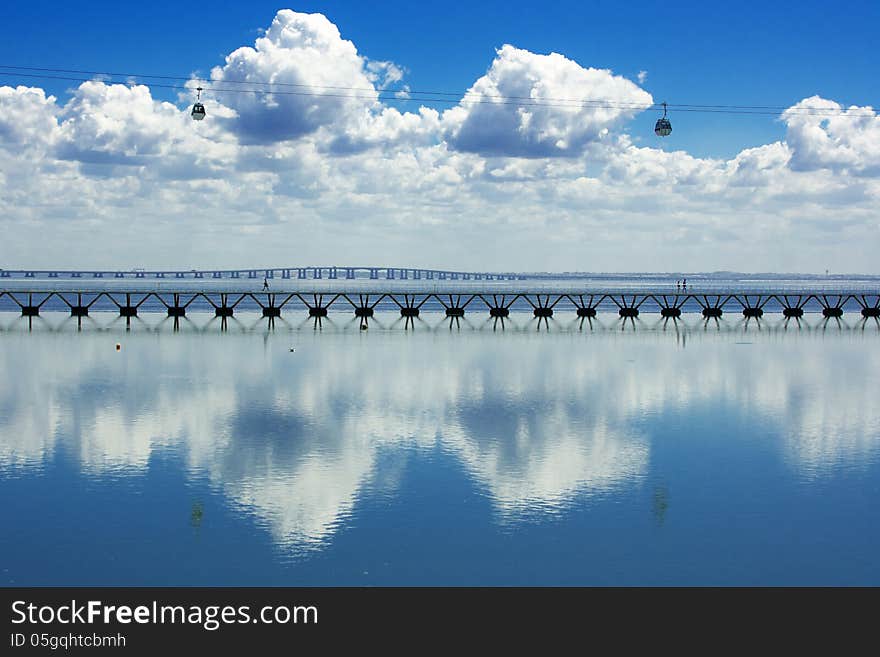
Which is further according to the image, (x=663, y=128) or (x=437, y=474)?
(x=663, y=128)

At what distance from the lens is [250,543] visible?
605 inches

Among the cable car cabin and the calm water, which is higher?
the cable car cabin

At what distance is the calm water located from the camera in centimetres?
1455

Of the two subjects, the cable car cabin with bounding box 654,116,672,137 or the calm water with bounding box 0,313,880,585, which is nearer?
the calm water with bounding box 0,313,880,585

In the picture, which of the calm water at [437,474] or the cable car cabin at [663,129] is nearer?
the calm water at [437,474]

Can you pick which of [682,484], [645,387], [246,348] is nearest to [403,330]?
[246,348]

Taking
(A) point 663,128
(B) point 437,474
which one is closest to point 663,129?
(A) point 663,128

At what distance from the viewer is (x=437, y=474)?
67.4 feet

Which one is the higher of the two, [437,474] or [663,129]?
[663,129]

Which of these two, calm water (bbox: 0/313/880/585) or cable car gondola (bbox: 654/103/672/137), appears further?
cable car gondola (bbox: 654/103/672/137)

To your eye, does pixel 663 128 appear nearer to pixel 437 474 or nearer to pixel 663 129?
pixel 663 129

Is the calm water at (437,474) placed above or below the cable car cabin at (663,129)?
below

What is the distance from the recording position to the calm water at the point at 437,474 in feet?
47.8

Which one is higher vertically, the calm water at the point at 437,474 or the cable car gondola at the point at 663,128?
the cable car gondola at the point at 663,128
